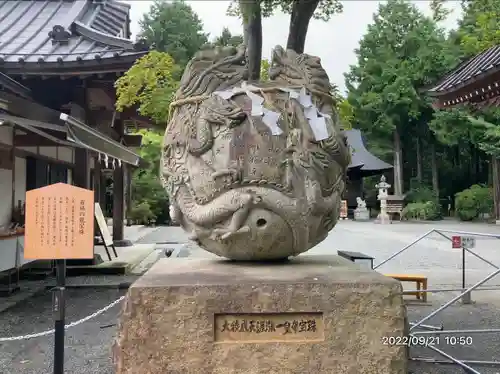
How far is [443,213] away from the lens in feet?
96.3

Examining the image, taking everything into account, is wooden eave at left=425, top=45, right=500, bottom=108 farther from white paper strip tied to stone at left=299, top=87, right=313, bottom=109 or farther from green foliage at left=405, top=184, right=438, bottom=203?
green foliage at left=405, top=184, right=438, bottom=203

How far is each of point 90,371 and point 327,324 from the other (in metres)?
2.17

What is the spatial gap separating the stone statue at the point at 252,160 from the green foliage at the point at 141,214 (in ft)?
64.0

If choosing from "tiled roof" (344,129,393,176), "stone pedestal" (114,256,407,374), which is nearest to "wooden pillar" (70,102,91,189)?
"stone pedestal" (114,256,407,374)

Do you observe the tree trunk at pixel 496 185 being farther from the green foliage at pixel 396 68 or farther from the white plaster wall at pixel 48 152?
the white plaster wall at pixel 48 152

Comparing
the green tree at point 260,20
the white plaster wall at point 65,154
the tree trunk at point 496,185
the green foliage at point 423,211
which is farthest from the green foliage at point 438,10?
the green foliage at point 423,211

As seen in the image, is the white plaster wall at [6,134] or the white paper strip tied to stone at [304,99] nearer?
the white paper strip tied to stone at [304,99]

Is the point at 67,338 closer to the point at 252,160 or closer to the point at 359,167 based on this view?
the point at 252,160

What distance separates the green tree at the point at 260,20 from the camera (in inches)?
167

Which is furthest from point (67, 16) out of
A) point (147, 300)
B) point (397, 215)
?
point (397, 215)

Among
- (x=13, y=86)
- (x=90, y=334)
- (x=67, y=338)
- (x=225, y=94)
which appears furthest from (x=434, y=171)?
(x=225, y=94)

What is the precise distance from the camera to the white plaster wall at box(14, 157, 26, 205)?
8702 mm

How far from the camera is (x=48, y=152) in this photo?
9.54 meters

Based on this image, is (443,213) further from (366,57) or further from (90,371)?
(90,371)
